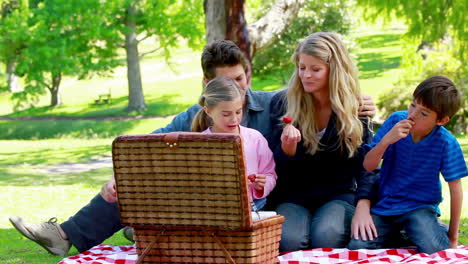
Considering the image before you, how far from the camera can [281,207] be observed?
178 inches

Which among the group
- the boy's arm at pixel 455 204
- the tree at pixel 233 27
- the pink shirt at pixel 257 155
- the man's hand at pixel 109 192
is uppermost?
the tree at pixel 233 27

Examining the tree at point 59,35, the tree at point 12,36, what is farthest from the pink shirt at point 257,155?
the tree at point 12,36

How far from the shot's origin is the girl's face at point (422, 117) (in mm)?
4277

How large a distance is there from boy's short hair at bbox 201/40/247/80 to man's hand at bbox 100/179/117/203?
3.24ft

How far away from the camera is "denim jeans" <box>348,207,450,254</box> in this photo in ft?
13.9

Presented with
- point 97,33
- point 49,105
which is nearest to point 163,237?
point 97,33

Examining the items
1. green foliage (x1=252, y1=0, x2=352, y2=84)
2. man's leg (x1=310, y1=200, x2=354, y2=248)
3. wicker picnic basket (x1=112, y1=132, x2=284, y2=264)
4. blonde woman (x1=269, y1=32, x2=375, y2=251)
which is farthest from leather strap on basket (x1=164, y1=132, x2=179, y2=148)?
green foliage (x1=252, y1=0, x2=352, y2=84)

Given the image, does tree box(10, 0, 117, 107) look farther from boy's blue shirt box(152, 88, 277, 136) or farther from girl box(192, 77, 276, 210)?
girl box(192, 77, 276, 210)

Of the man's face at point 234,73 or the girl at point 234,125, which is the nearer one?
the girl at point 234,125

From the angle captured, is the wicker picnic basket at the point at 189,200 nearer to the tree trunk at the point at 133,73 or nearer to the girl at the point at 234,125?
the girl at the point at 234,125

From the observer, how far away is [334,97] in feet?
14.1

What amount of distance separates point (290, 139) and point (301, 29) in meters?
21.5

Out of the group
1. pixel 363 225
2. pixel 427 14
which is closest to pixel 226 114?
pixel 363 225

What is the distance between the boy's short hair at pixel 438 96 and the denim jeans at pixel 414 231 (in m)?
0.61
